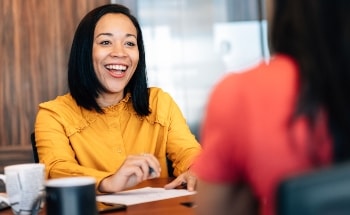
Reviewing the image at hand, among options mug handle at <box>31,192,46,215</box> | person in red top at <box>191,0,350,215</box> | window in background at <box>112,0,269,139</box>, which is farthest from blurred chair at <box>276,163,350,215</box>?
window in background at <box>112,0,269,139</box>

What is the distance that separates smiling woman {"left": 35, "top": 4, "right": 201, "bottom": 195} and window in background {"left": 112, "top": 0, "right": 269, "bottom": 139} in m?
0.95

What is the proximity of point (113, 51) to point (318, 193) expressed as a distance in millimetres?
1706

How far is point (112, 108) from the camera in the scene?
2141 millimetres

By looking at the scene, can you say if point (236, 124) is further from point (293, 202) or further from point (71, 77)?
point (71, 77)

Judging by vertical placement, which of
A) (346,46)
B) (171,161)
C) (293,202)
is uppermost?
(346,46)

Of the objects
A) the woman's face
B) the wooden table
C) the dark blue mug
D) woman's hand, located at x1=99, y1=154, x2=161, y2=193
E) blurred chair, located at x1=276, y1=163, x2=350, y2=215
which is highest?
the woman's face

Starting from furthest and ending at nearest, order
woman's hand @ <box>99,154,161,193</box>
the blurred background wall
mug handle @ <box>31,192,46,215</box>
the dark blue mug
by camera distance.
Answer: the blurred background wall
woman's hand @ <box>99,154,161,193</box>
mug handle @ <box>31,192,46,215</box>
the dark blue mug

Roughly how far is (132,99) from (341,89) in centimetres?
161

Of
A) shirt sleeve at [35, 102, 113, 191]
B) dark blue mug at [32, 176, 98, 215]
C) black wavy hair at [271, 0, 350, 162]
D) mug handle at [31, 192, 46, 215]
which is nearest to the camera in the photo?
A: black wavy hair at [271, 0, 350, 162]

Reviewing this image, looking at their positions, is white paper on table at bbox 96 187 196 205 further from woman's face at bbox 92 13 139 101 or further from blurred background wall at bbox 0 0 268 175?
blurred background wall at bbox 0 0 268 175

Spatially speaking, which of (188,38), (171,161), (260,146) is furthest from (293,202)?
(188,38)

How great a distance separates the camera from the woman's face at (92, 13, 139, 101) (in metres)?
2.12

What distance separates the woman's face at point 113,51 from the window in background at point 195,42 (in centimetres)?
102

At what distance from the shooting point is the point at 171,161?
7.04 feet
